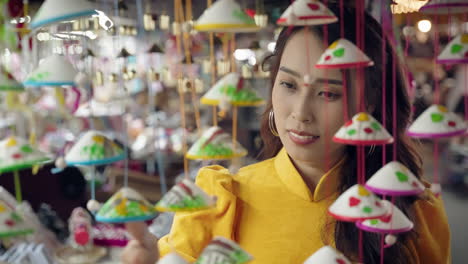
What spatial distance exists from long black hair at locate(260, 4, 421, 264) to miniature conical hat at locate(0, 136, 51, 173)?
1.97 feet

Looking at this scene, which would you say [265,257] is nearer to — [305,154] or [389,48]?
[305,154]

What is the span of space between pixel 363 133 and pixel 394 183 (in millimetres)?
97

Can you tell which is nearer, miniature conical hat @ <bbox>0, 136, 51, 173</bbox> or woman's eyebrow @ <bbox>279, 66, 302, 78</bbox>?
miniature conical hat @ <bbox>0, 136, 51, 173</bbox>

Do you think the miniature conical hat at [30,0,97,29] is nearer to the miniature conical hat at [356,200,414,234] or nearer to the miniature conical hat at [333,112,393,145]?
the miniature conical hat at [333,112,393,145]

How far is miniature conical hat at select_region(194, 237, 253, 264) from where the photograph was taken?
894 mm

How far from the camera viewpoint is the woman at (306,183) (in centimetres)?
127

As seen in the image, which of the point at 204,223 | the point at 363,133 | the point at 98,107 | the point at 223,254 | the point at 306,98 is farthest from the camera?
the point at 98,107

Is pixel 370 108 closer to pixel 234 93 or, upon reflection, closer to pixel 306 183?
pixel 306 183

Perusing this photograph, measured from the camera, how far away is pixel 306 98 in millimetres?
1227

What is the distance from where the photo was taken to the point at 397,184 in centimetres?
100

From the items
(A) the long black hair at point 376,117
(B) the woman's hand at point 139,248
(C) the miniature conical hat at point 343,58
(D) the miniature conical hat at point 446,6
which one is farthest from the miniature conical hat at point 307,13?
(B) the woman's hand at point 139,248

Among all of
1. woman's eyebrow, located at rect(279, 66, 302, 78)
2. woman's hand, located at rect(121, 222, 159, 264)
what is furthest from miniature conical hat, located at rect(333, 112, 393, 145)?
woman's hand, located at rect(121, 222, 159, 264)

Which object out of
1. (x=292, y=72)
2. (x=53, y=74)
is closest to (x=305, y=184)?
(x=292, y=72)

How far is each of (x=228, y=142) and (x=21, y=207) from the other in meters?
0.36
